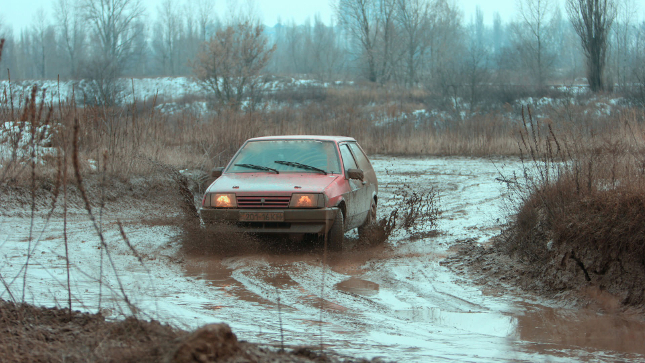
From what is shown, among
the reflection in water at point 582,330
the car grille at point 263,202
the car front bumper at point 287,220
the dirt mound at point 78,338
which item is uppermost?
the car grille at point 263,202

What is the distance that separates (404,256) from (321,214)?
1.25m

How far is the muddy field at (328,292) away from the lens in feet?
12.9

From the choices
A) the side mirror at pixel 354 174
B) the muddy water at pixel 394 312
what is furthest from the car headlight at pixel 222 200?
the side mirror at pixel 354 174

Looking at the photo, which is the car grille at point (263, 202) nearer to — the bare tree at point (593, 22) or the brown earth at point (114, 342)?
the brown earth at point (114, 342)

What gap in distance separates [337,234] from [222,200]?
1384 mm

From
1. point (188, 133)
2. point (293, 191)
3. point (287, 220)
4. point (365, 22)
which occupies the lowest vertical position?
point (287, 220)

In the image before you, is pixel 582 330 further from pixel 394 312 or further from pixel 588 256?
pixel 394 312

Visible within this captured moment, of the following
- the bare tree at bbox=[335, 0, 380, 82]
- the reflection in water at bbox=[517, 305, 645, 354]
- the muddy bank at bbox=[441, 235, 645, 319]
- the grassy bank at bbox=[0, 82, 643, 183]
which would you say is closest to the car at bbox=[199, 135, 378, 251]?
the muddy bank at bbox=[441, 235, 645, 319]

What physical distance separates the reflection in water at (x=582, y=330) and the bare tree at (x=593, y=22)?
3758cm

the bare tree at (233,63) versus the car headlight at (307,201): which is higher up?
the bare tree at (233,63)

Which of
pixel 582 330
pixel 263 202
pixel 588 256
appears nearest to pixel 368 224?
pixel 263 202

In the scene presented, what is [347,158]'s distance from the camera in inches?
323

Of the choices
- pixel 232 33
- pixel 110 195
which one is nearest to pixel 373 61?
pixel 232 33

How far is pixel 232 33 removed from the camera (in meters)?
44.4
